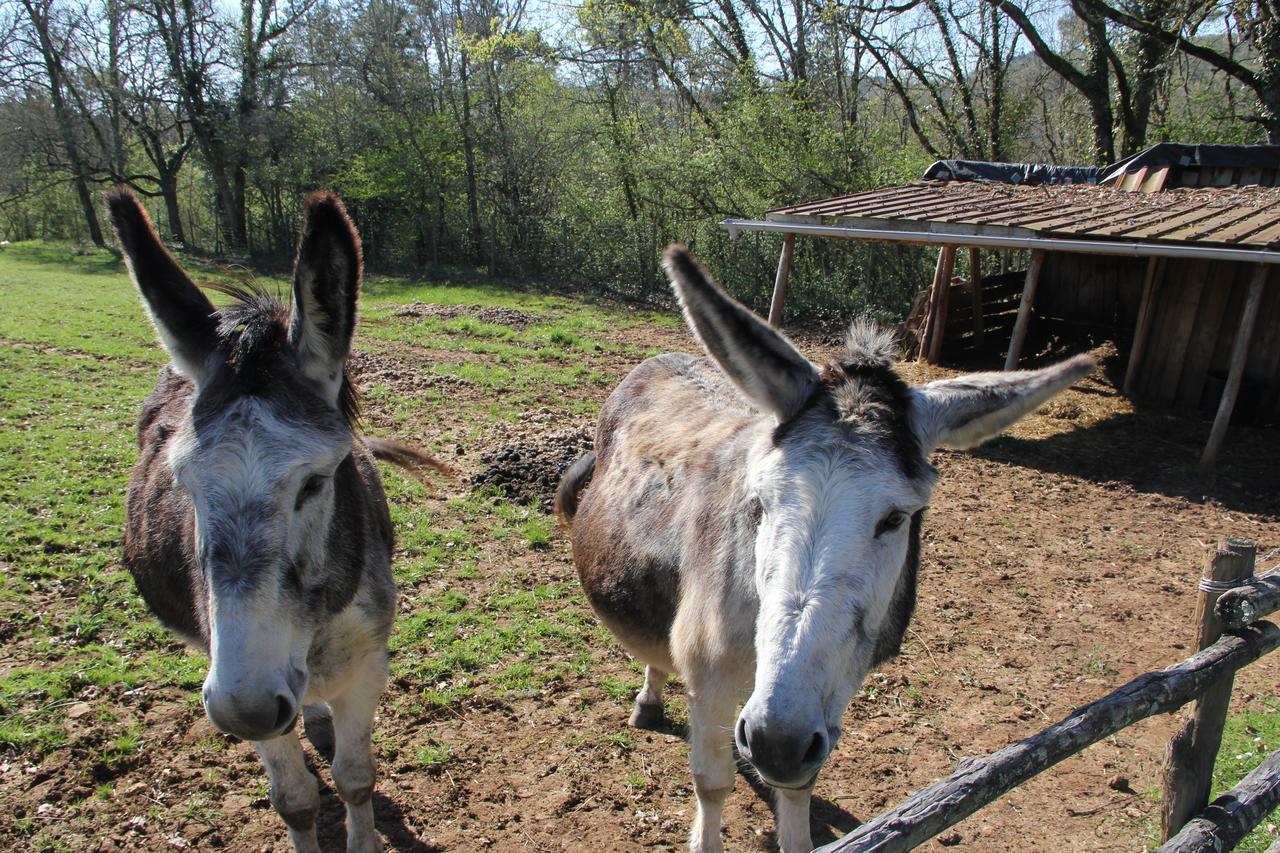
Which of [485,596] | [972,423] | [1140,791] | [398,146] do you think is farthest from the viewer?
[398,146]

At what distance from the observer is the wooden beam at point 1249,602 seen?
8.85 ft

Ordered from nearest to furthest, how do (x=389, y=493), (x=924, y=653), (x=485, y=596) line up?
(x=924, y=653) → (x=485, y=596) → (x=389, y=493)

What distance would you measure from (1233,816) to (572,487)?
336 centimetres

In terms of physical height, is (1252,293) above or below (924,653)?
above

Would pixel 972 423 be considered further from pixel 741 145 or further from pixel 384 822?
pixel 741 145

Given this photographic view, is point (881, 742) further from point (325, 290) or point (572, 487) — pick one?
point (325, 290)

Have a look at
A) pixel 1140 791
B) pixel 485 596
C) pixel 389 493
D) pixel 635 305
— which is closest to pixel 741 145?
pixel 635 305

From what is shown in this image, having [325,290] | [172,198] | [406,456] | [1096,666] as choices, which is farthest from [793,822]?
[172,198]

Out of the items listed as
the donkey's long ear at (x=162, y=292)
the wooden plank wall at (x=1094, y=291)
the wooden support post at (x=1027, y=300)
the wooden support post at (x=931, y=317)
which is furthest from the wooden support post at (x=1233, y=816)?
the wooden plank wall at (x=1094, y=291)

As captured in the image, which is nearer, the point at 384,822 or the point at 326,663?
the point at 326,663

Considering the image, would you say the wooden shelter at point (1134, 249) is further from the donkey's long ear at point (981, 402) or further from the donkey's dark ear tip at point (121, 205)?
the donkey's dark ear tip at point (121, 205)

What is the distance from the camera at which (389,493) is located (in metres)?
7.07

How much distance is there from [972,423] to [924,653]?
11.1 feet

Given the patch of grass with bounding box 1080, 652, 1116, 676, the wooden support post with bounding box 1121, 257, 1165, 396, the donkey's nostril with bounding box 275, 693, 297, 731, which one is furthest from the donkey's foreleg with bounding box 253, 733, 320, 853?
the wooden support post with bounding box 1121, 257, 1165, 396
